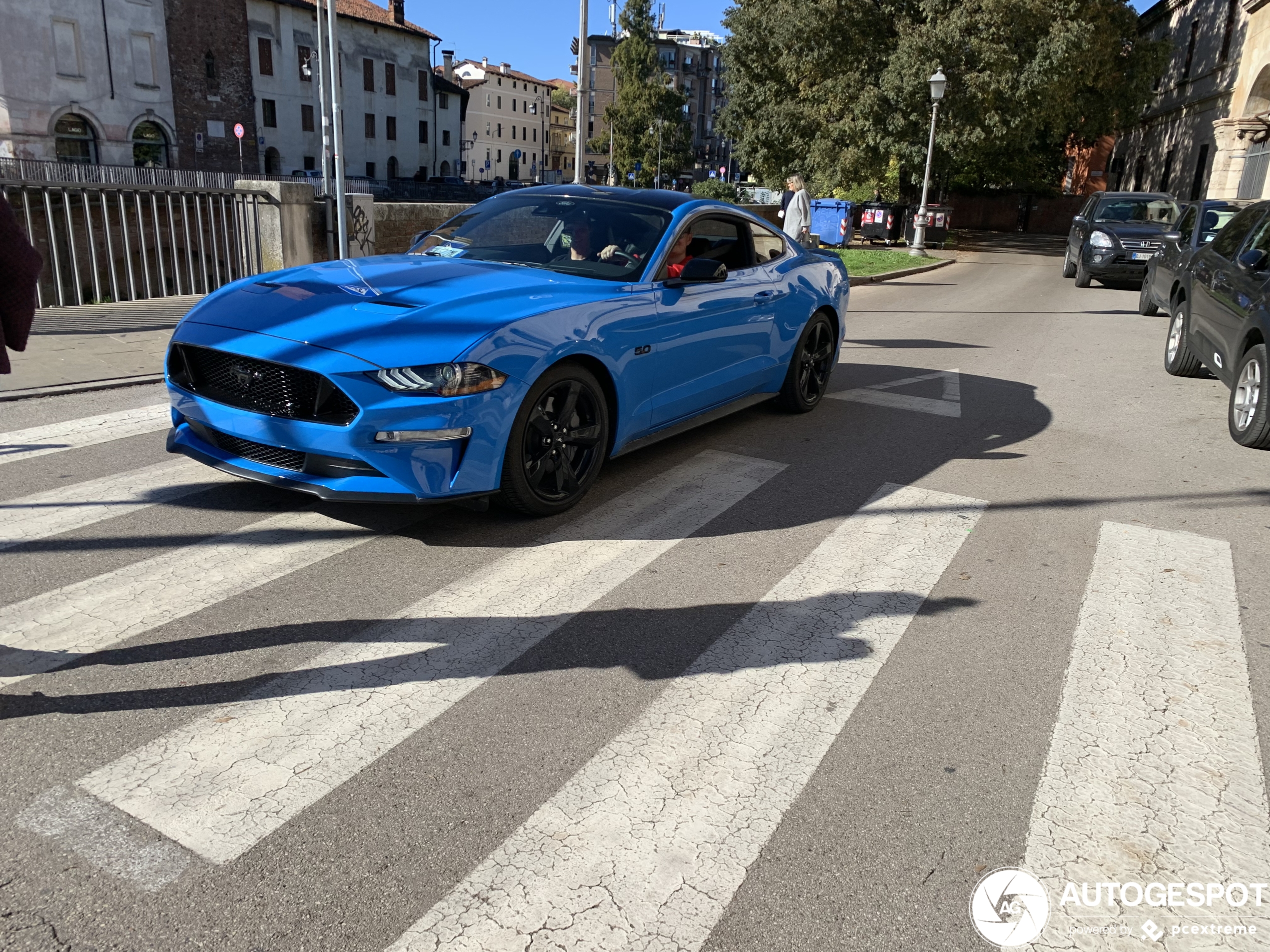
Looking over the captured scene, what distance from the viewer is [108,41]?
48781mm

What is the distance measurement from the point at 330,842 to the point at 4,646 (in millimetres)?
1706

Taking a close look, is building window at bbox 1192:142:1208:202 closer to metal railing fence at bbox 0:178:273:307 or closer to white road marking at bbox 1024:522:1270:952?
metal railing fence at bbox 0:178:273:307

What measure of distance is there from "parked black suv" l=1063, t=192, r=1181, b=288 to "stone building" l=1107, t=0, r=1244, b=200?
17657mm

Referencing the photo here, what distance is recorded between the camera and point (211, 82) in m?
54.6

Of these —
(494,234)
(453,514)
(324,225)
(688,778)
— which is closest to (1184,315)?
(494,234)

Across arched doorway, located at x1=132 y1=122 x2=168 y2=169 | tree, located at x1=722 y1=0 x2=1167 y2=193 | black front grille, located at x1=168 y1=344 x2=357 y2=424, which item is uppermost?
tree, located at x1=722 y1=0 x2=1167 y2=193

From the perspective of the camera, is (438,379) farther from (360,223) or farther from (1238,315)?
(360,223)

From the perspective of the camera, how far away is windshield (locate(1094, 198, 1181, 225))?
1959cm

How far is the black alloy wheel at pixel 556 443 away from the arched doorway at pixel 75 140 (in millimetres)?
51019

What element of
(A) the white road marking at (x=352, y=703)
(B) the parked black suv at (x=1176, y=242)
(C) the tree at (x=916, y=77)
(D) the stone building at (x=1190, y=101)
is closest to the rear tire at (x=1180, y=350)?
(B) the parked black suv at (x=1176, y=242)

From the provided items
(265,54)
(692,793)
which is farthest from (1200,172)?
(265,54)

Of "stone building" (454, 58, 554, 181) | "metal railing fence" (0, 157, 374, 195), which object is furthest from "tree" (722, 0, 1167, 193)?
"stone building" (454, 58, 554, 181)

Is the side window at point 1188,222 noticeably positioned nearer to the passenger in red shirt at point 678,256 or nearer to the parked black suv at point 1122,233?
the parked black suv at point 1122,233

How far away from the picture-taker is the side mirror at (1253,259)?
7.54 m
